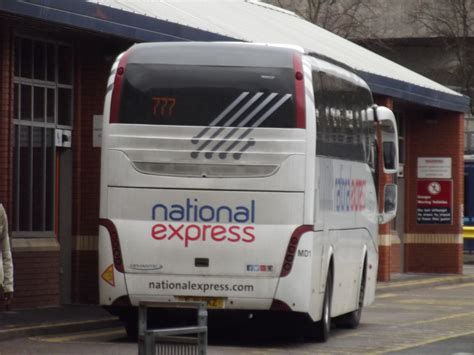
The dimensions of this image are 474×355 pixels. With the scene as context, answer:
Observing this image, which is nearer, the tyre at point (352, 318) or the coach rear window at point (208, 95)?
the coach rear window at point (208, 95)

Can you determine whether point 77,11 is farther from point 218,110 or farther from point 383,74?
point 383,74

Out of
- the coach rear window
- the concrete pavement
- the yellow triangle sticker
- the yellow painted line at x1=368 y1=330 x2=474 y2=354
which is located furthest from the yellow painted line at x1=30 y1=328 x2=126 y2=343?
the yellow painted line at x1=368 y1=330 x2=474 y2=354

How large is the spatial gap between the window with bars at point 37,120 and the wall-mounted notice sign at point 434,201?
15861mm

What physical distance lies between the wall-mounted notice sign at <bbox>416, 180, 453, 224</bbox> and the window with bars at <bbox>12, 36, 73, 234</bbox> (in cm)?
1586

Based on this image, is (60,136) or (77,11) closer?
(77,11)

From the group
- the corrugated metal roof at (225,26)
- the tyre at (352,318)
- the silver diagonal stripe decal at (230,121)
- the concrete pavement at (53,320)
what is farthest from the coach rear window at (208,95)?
the tyre at (352,318)

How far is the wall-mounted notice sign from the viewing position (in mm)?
37906

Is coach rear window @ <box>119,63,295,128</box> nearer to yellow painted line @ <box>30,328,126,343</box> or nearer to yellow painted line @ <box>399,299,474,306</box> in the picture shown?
yellow painted line @ <box>30,328,126,343</box>

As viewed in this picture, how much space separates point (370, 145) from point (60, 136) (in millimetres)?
4655

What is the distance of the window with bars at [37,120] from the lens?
2247cm

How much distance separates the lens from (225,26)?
28.2 metres

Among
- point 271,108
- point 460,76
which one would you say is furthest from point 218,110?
point 460,76

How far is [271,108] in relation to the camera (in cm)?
1788

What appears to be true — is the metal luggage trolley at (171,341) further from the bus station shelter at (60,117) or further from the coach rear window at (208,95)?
the bus station shelter at (60,117)
